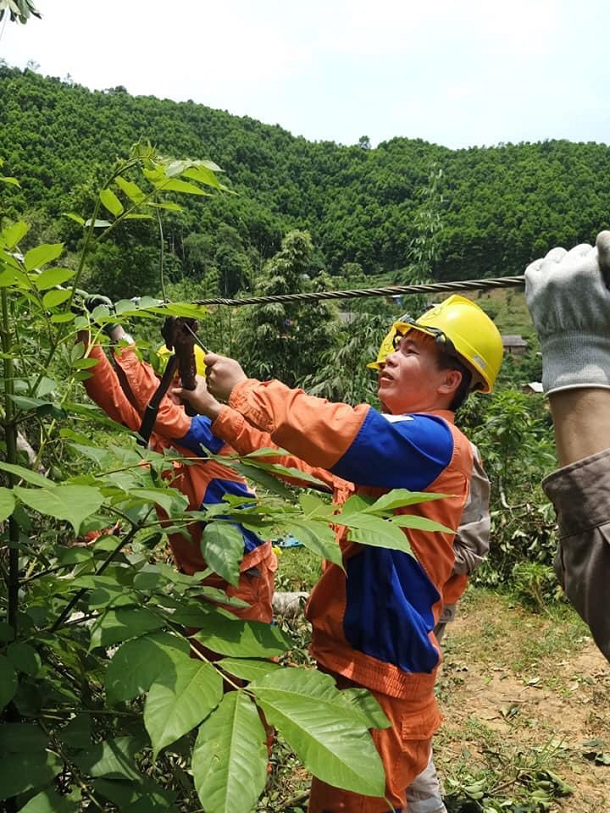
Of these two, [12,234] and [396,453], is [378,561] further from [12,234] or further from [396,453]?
[12,234]

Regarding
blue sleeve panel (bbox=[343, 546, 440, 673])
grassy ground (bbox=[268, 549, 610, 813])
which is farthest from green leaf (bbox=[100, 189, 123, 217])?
grassy ground (bbox=[268, 549, 610, 813])

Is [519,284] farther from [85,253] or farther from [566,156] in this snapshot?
[566,156]

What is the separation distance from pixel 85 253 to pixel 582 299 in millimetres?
874

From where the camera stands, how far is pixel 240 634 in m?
0.89

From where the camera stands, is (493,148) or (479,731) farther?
(493,148)

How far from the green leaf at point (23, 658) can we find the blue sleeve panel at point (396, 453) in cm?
86

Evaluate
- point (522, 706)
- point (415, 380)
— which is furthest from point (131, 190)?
point (522, 706)

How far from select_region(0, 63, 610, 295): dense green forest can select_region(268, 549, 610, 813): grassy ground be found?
78.2ft

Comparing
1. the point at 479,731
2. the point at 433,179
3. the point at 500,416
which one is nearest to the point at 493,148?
the point at 433,179

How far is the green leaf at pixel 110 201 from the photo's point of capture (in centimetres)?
111

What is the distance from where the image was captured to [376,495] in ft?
5.83

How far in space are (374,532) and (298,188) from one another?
61.6 metres

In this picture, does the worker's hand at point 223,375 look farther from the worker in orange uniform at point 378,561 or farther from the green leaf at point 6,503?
the green leaf at point 6,503

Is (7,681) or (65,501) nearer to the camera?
(65,501)
